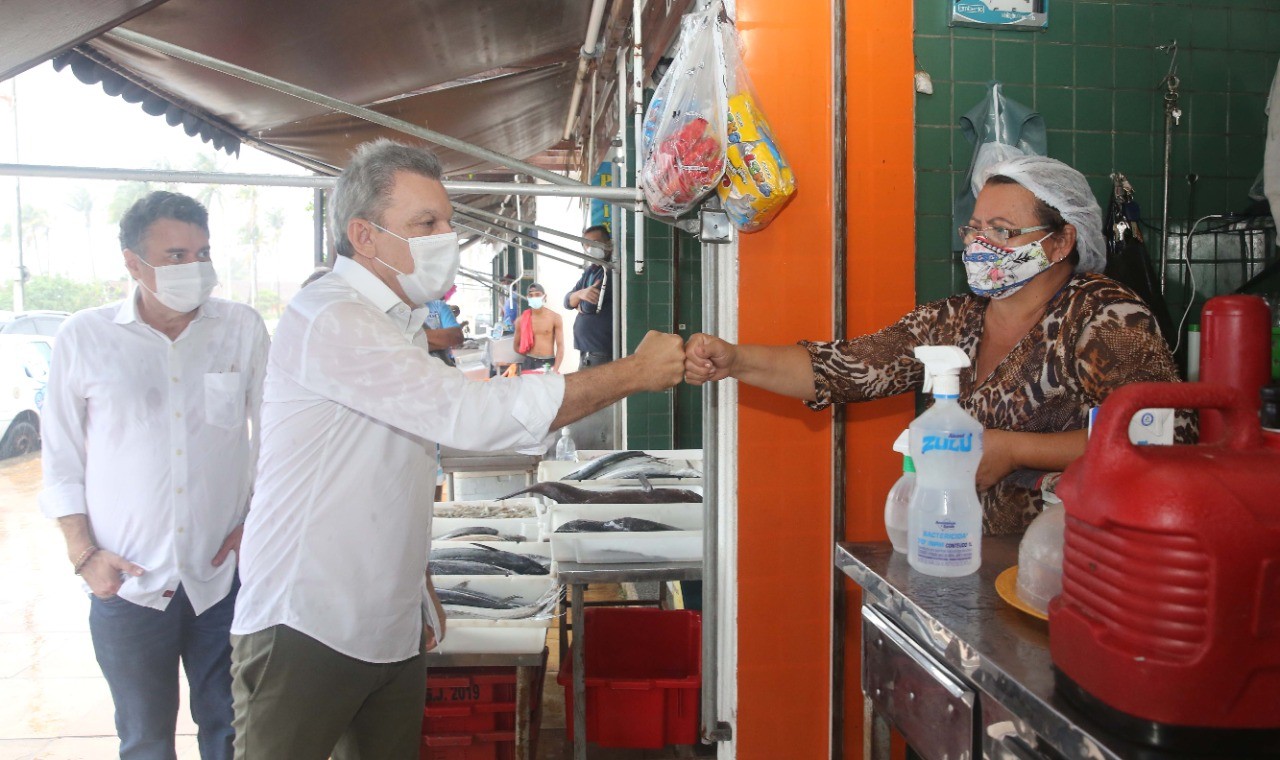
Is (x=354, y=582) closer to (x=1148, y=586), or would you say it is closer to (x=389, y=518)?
(x=389, y=518)

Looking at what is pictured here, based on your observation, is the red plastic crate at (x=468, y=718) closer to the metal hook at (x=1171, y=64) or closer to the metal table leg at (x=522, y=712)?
the metal table leg at (x=522, y=712)

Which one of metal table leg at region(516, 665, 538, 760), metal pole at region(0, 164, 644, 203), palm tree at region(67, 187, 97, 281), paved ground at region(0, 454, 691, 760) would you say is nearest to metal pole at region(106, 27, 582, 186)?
metal pole at region(0, 164, 644, 203)

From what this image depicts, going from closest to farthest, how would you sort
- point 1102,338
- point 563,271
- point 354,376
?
point 354,376, point 1102,338, point 563,271

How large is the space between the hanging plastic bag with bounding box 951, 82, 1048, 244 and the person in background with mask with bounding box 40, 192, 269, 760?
249cm

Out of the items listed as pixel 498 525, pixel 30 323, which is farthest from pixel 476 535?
pixel 30 323

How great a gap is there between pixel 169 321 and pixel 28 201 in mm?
46583

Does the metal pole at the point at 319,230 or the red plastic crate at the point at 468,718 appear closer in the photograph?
the red plastic crate at the point at 468,718

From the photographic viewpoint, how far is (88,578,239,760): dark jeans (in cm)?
263

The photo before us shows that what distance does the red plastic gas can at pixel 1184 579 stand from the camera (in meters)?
0.96

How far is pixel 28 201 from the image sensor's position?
40.0 meters

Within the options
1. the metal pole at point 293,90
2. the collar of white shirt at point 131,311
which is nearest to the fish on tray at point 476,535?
the collar of white shirt at point 131,311

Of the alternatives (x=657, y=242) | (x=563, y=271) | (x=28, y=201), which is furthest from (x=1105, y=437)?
(x=28, y=201)

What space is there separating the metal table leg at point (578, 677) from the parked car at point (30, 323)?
579 inches

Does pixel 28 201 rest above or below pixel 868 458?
above
